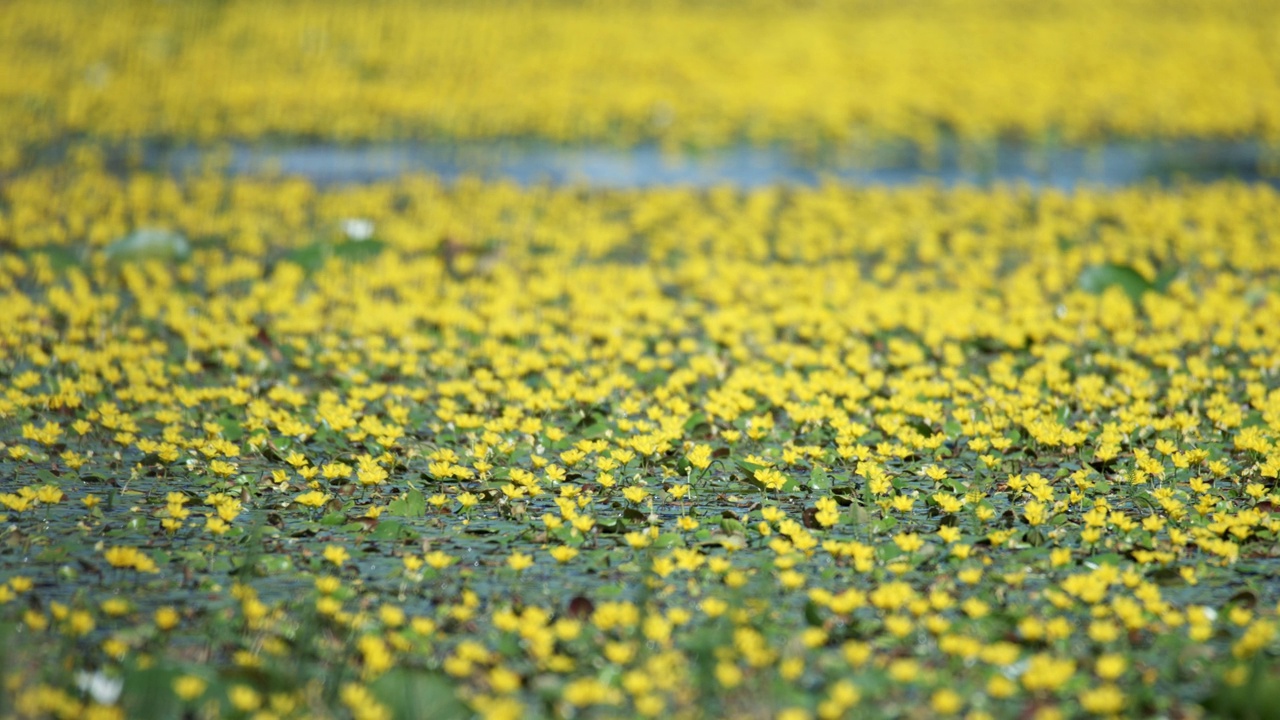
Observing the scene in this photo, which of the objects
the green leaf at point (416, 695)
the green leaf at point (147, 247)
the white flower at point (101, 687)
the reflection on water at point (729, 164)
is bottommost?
the white flower at point (101, 687)

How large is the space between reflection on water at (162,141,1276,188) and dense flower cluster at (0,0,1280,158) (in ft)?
1.16

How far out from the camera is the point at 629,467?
4.11m

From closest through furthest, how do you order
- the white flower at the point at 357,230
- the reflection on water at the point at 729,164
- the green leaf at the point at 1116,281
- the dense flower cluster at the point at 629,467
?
the dense flower cluster at the point at 629,467 < the green leaf at the point at 1116,281 < the white flower at the point at 357,230 < the reflection on water at the point at 729,164

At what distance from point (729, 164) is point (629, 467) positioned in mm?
5248

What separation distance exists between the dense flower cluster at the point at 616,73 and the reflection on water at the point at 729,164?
0.35 meters

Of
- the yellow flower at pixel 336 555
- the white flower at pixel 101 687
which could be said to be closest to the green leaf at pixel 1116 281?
the yellow flower at pixel 336 555

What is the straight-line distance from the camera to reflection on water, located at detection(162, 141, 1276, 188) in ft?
27.8

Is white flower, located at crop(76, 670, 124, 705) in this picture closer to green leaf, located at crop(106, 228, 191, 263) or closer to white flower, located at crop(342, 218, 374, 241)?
green leaf, located at crop(106, 228, 191, 263)

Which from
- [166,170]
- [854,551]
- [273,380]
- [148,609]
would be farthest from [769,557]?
[166,170]

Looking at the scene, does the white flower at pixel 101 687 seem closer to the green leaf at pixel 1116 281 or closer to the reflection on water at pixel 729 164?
the green leaf at pixel 1116 281

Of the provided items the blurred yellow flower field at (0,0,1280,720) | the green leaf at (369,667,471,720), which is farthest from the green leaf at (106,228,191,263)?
the green leaf at (369,667,471,720)

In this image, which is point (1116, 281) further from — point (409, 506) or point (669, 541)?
point (409, 506)

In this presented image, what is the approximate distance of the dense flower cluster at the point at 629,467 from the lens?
2.87 meters

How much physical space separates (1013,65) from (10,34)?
9.10m
